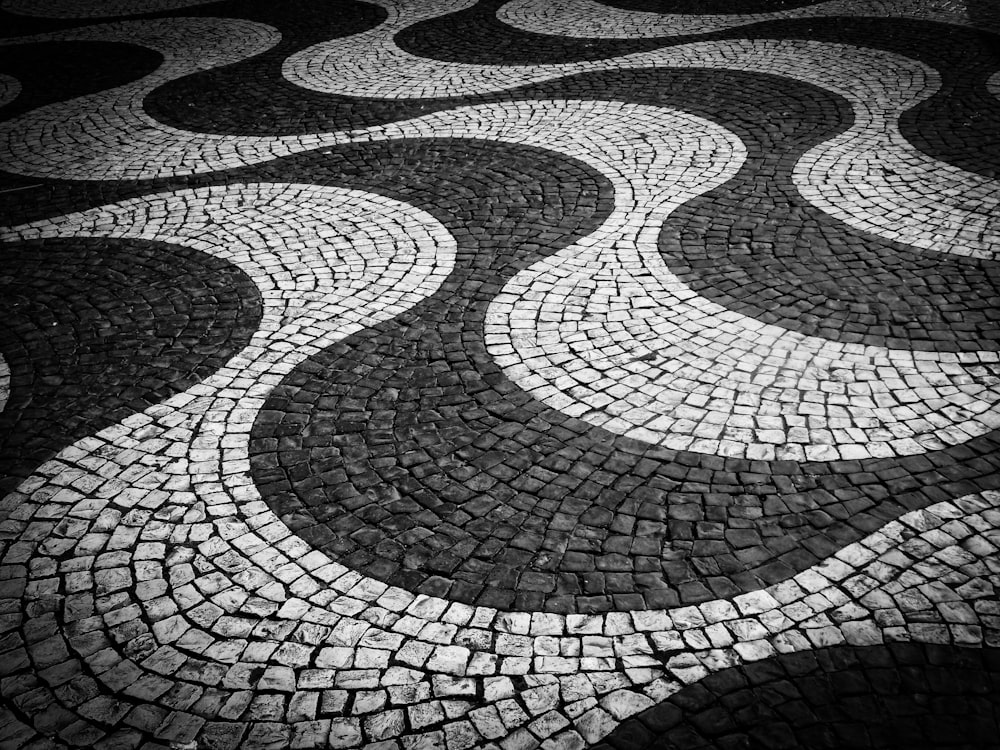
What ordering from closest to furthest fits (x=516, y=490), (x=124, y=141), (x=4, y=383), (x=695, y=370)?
(x=516, y=490), (x=695, y=370), (x=4, y=383), (x=124, y=141)

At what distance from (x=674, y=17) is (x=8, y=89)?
953 centimetres

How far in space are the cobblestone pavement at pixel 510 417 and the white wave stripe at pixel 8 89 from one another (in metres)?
1.50

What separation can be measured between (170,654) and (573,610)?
1.85 m

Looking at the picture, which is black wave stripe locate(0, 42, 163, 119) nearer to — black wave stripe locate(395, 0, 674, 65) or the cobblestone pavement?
the cobblestone pavement

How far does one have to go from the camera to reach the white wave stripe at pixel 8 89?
10.5 m

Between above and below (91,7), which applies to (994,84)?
above

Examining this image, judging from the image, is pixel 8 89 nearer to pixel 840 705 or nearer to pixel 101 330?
pixel 101 330

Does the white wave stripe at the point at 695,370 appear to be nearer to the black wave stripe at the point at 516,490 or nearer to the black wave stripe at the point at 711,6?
the black wave stripe at the point at 516,490

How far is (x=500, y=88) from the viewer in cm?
999

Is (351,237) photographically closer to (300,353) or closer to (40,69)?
(300,353)

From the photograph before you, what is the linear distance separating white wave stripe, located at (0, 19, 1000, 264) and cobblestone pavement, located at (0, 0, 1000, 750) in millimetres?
62

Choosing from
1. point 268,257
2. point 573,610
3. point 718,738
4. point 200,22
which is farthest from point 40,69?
point 718,738

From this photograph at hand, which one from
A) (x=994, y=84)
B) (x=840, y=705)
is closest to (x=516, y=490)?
(x=840, y=705)

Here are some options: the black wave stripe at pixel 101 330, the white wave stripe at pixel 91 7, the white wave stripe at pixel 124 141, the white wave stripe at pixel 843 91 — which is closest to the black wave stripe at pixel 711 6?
the white wave stripe at pixel 843 91
